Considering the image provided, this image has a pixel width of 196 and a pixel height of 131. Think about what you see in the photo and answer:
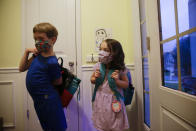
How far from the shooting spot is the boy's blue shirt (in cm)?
73

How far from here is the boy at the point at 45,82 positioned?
0.74 meters

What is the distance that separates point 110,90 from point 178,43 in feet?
1.71

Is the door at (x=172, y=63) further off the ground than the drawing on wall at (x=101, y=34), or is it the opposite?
the drawing on wall at (x=101, y=34)

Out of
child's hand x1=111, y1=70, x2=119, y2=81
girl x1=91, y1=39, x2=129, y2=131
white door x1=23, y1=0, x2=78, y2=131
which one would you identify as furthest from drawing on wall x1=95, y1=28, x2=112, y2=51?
child's hand x1=111, y1=70, x2=119, y2=81

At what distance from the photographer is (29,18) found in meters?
1.37

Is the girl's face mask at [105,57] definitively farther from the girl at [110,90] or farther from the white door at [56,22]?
the white door at [56,22]

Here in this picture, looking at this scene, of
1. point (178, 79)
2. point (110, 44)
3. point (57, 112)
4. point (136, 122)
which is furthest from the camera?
point (136, 122)

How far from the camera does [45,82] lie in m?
0.75

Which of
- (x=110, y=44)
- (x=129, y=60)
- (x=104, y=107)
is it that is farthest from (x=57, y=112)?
(x=129, y=60)

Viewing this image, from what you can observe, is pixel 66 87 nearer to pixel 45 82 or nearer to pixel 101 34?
pixel 45 82

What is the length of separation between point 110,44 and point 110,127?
610mm

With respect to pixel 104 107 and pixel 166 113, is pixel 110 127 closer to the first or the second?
pixel 104 107

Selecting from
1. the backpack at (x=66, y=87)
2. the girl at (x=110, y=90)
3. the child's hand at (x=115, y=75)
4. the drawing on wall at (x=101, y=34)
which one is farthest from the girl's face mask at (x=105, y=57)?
the drawing on wall at (x=101, y=34)

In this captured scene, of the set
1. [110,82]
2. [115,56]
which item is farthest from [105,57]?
[110,82]
